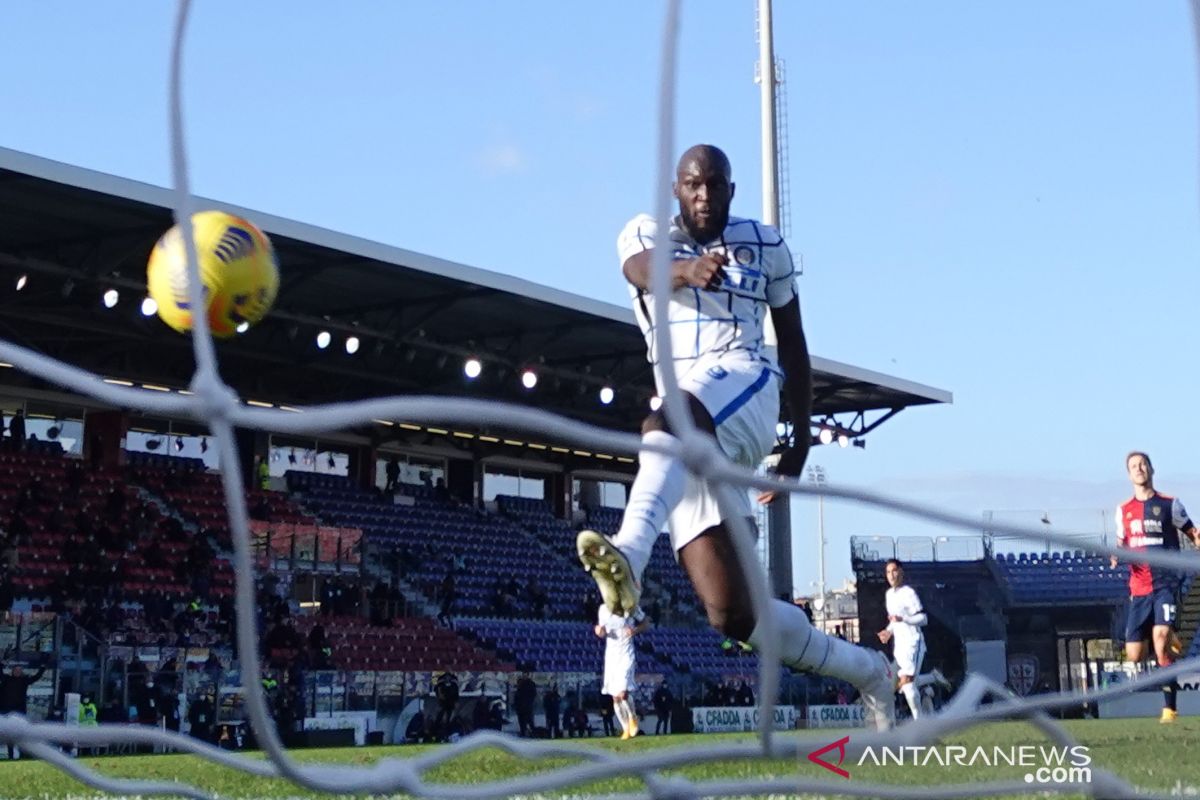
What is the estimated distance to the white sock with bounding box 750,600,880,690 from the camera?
15.0ft

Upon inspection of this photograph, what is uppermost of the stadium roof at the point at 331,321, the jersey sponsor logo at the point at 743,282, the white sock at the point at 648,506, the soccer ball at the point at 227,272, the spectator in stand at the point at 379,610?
the stadium roof at the point at 331,321

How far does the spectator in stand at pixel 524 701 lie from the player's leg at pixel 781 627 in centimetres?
1677

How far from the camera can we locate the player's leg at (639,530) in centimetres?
387

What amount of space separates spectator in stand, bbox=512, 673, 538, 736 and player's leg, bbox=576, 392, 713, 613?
17.8 metres

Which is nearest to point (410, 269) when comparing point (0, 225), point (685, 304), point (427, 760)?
point (0, 225)

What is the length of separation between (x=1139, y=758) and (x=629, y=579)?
3.92m

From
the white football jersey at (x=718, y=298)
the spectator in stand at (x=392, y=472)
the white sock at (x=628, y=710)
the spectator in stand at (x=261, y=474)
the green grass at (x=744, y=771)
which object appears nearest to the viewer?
the white football jersey at (x=718, y=298)

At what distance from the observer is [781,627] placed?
A: 4527mm

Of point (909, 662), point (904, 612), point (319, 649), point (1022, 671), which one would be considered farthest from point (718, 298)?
point (1022, 671)

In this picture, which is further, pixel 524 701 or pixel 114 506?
pixel 114 506

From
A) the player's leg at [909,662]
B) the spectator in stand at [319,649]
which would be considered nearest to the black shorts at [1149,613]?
the player's leg at [909,662]

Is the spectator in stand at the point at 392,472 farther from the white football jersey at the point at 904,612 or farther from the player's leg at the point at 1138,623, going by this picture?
the player's leg at the point at 1138,623

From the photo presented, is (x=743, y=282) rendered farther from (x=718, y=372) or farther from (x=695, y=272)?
(x=695, y=272)

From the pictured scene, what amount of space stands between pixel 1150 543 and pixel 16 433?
19.0m
